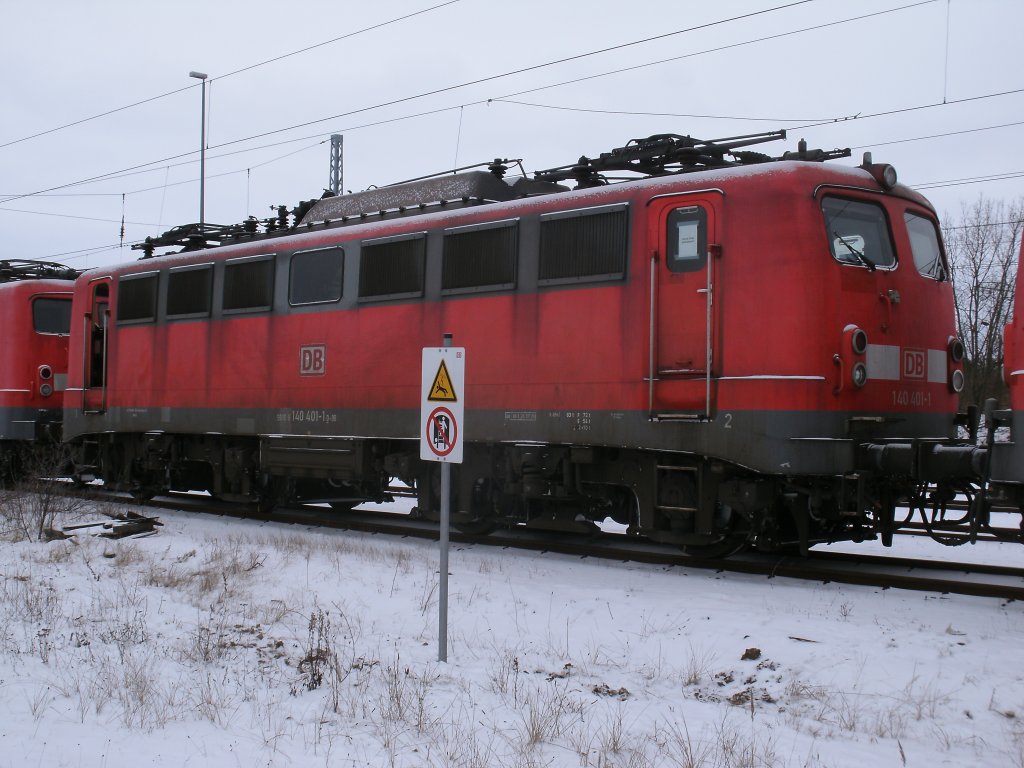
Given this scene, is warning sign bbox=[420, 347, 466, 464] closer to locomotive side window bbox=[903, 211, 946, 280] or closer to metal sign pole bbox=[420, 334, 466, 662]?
metal sign pole bbox=[420, 334, 466, 662]

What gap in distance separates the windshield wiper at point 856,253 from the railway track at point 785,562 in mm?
2856

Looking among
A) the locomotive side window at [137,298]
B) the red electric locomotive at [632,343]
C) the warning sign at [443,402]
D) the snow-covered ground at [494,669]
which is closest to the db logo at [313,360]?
the red electric locomotive at [632,343]

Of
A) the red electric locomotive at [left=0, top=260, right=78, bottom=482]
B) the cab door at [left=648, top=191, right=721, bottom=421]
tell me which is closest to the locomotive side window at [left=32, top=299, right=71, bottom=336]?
the red electric locomotive at [left=0, top=260, right=78, bottom=482]

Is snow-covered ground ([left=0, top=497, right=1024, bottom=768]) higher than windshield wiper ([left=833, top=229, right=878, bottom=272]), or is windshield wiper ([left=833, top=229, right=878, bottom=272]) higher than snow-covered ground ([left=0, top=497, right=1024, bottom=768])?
windshield wiper ([left=833, top=229, right=878, bottom=272])

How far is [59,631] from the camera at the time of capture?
7453 mm

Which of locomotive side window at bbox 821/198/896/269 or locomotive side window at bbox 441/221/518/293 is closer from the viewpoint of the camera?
locomotive side window at bbox 821/198/896/269

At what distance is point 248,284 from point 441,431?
7.56 meters

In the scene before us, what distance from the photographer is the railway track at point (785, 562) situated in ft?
28.6

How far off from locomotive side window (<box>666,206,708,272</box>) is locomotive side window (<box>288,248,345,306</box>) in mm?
4727

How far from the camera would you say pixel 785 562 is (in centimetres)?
977

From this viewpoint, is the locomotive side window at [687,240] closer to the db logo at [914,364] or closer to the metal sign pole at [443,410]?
the db logo at [914,364]

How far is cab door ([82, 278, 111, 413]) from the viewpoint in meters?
16.1

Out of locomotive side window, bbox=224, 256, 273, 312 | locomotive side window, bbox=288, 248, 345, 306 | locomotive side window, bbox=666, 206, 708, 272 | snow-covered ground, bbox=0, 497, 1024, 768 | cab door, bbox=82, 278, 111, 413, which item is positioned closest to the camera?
snow-covered ground, bbox=0, 497, 1024, 768

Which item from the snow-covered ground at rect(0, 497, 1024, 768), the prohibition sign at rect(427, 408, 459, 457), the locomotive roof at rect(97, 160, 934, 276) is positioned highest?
the locomotive roof at rect(97, 160, 934, 276)
